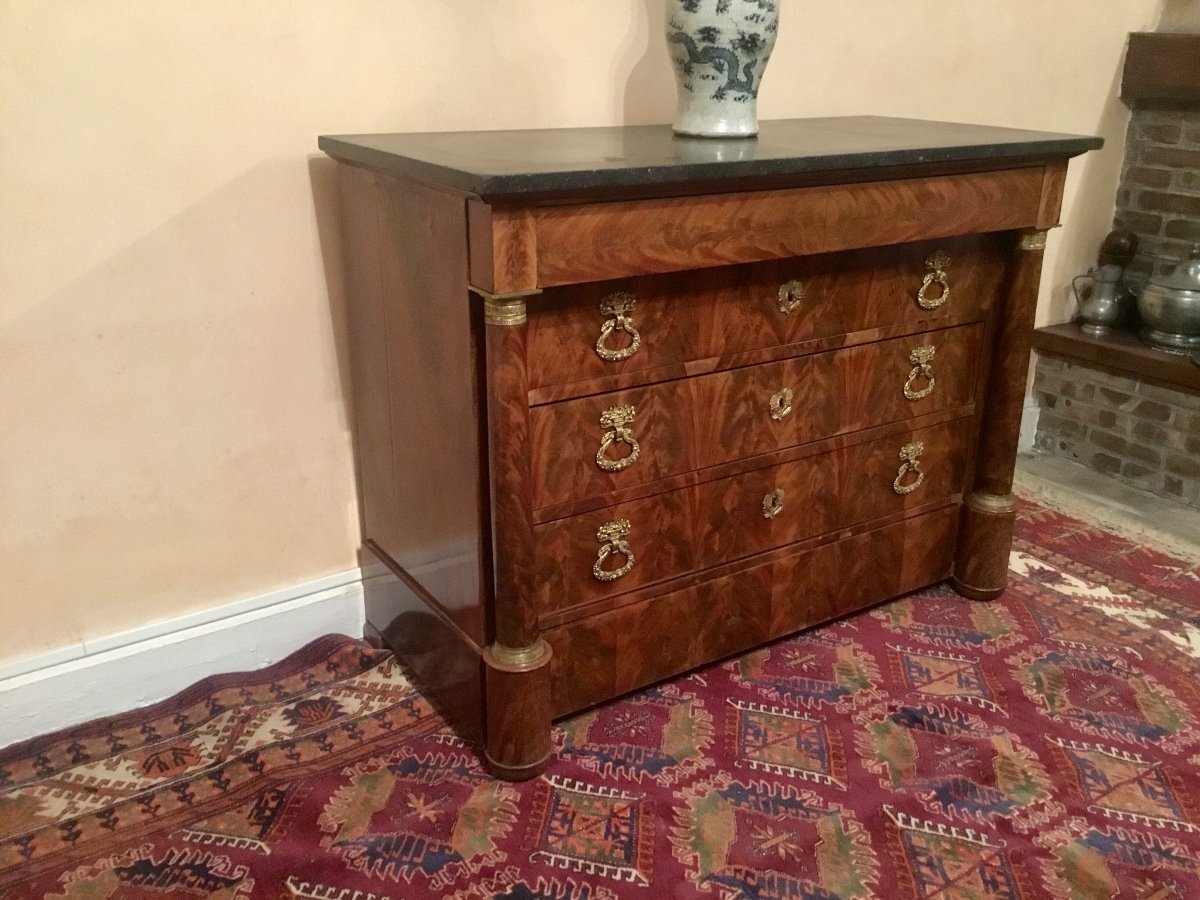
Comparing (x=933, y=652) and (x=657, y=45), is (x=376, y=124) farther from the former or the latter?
(x=933, y=652)

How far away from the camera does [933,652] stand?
6.44 ft

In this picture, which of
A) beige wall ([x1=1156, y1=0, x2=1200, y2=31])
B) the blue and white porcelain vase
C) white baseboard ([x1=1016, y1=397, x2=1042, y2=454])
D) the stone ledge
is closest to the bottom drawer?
the blue and white porcelain vase

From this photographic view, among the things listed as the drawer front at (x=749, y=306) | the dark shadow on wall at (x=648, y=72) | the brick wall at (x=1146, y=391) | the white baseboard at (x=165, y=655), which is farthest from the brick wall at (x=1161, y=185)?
the white baseboard at (x=165, y=655)

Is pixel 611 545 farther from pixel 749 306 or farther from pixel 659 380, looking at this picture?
pixel 749 306

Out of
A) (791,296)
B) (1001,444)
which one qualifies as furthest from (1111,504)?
(791,296)

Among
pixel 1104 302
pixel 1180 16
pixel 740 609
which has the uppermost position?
pixel 1180 16

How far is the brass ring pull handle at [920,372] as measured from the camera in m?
1.92

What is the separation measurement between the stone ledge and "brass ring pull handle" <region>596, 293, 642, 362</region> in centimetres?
174

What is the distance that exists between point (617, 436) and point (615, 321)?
18 centimetres

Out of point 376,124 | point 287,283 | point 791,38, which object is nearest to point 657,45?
point 791,38

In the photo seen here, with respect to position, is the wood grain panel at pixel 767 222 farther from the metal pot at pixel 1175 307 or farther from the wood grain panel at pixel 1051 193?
the metal pot at pixel 1175 307

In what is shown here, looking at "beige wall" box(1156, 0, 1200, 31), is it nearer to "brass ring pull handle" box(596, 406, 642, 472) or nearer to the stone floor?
the stone floor

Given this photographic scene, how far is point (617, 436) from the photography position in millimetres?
1584

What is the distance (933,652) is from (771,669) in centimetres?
33
